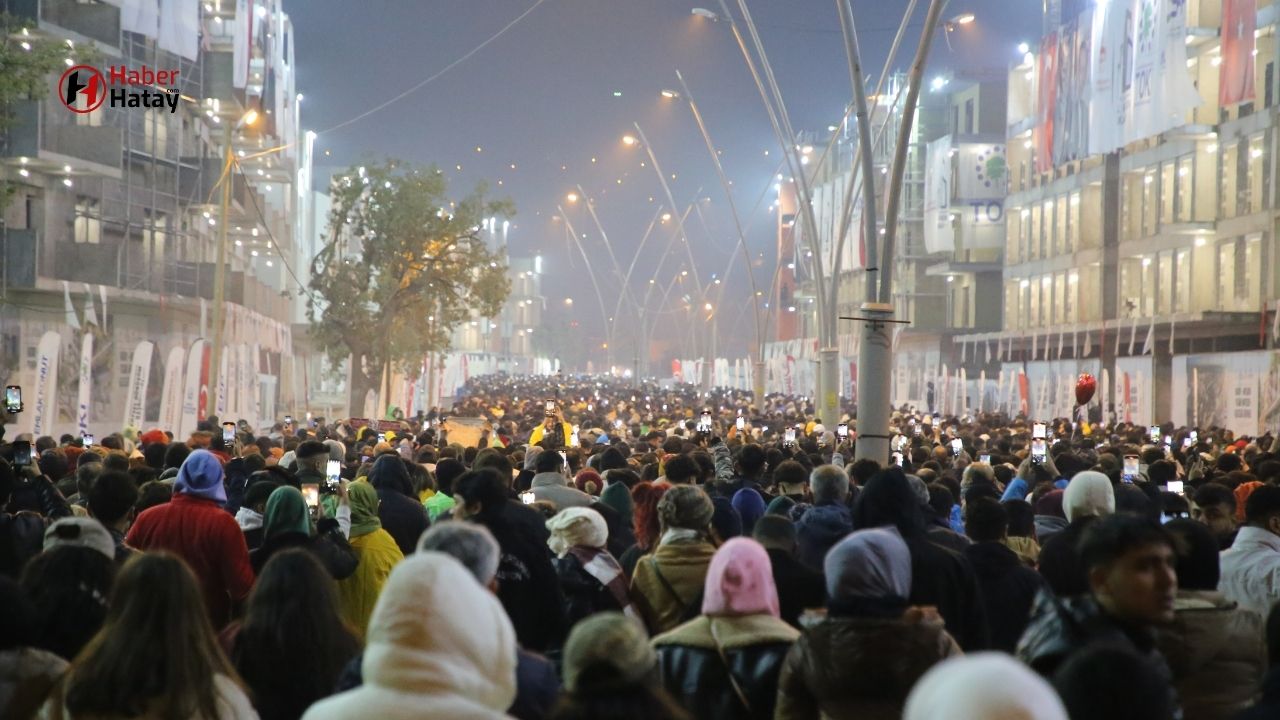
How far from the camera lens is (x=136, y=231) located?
136 ft

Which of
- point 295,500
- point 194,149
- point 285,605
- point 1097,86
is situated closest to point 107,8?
point 194,149

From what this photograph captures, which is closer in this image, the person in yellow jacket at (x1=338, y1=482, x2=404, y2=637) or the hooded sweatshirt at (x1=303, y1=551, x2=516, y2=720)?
the hooded sweatshirt at (x1=303, y1=551, x2=516, y2=720)

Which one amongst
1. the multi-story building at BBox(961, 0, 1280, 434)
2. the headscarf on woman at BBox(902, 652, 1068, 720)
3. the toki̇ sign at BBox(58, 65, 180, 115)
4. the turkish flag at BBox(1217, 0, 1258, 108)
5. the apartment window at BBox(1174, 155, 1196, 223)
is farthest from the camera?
the apartment window at BBox(1174, 155, 1196, 223)

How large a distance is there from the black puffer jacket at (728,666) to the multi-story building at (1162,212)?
93.1ft

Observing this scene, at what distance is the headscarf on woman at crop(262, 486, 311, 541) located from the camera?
26.5ft

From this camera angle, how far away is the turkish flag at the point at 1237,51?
36406 mm

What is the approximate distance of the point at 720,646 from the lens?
6168 millimetres

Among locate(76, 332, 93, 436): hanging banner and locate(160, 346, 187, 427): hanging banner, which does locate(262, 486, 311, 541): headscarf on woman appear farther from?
locate(160, 346, 187, 427): hanging banner

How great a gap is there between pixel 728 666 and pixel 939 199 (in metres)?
56.6

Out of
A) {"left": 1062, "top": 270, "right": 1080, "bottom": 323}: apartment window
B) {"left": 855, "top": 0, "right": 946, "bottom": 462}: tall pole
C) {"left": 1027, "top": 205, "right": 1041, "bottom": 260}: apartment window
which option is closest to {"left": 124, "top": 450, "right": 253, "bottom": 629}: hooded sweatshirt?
{"left": 855, "top": 0, "right": 946, "bottom": 462}: tall pole

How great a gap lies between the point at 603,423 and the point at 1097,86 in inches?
713

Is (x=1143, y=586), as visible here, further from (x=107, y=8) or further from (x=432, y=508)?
(x=107, y=8)

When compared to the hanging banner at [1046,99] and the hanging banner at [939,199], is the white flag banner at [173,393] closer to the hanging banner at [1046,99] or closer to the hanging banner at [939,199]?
the hanging banner at [1046,99]

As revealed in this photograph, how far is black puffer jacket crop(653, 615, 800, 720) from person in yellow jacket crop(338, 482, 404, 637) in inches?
107
